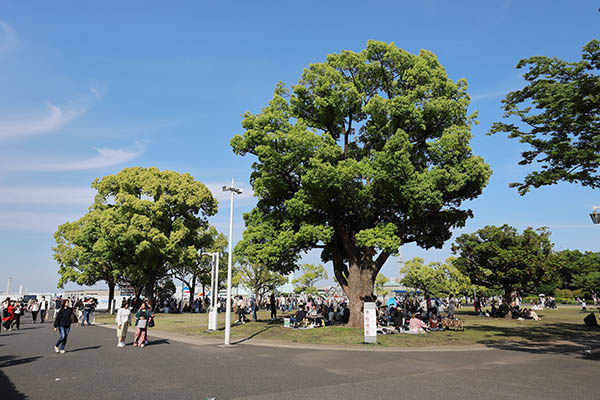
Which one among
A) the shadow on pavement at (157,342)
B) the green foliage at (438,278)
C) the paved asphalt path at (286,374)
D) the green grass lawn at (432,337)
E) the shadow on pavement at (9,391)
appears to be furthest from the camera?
the green foliage at (438,278)

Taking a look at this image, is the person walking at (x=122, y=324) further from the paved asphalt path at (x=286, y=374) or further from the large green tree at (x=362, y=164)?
the large green tree at (x=362, y=164)

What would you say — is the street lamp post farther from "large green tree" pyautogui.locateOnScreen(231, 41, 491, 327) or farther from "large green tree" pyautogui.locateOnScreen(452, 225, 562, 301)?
"large green tree" pyautogui.locateOnScreen(452, 225, 562, 301)

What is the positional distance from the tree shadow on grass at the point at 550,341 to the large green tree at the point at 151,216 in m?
27.2

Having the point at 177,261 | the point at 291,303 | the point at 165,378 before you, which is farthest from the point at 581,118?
the point at 291,303

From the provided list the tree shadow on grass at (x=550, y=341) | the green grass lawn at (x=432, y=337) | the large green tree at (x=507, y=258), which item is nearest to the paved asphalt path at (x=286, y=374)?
the tree shadow on grass at (x=550, y=341)

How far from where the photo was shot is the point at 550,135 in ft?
47.1

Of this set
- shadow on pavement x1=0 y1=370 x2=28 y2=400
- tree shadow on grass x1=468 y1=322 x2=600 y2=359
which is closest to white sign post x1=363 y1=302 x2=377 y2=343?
tree shadow on grass x1=468 y1=322 x2=600 y2=359

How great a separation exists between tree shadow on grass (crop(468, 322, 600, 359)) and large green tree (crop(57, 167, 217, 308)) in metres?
27.2

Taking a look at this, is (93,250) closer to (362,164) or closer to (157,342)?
(157,342)

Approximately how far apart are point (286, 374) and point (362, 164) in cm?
1189

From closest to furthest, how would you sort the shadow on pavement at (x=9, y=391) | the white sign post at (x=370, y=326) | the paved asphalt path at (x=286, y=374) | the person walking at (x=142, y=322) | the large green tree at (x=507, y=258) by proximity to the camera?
the shadow on pavement at (x=9, y=391)
the paved asphalt path at (x=286, y=374)
the person walking at (x=142, y=322)
the white sign post at (x=370, y=326)
the large green tree at (x=507, y=258)

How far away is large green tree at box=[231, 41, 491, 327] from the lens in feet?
62.1

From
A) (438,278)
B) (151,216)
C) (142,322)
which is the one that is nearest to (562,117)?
(142,322)

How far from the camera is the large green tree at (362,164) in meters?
18.9
